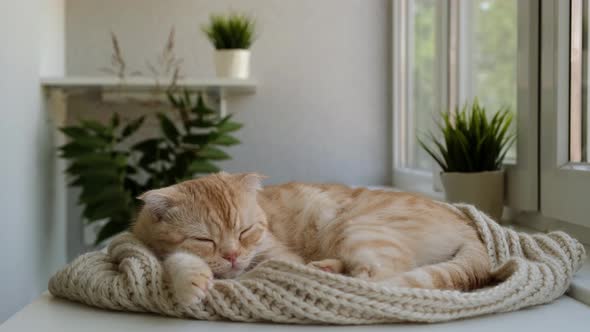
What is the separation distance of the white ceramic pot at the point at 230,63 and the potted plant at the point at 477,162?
42.4 inches

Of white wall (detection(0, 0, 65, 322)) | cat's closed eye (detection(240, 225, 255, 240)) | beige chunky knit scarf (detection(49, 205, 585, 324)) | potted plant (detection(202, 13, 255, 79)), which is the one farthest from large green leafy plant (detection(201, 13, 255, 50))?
beige chunky knit scarf (detection(49, 205, 585, 324))

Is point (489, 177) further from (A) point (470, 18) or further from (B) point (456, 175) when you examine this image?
(A) point (470, 18)

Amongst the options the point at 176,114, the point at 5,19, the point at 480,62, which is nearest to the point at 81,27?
the point at 176,114

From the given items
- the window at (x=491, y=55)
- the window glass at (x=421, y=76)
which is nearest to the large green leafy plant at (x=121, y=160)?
the window glass at (x=421, y=76)

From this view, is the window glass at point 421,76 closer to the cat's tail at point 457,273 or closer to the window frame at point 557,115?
the window frame at point 557,115

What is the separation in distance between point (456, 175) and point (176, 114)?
138cm

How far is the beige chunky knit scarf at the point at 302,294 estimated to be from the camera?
2.61 ft

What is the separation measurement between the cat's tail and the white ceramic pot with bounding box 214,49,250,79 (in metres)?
1.67

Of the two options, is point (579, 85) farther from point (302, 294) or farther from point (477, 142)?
point (302, 294)

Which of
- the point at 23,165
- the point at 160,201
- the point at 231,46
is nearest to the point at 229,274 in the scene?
the point at 160,201

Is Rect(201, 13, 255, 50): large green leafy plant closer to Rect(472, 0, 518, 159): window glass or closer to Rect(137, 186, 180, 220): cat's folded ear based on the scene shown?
Rect(472, 0, 518, 159): window glass

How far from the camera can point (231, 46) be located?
2570mm

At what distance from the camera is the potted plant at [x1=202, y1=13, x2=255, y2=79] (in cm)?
255

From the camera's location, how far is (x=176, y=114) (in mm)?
2676
